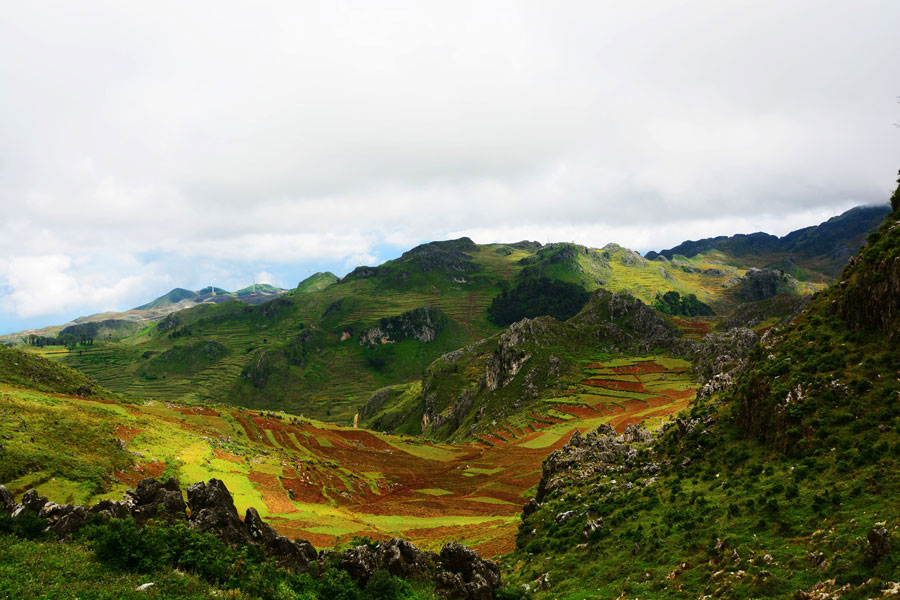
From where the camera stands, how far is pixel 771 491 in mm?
24656

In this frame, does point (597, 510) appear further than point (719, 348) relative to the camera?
No

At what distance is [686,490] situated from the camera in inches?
1230

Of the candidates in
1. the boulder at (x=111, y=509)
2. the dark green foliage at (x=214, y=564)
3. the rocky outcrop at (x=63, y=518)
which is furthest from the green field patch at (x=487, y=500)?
the rocky outcrop at (x=63, y=518)

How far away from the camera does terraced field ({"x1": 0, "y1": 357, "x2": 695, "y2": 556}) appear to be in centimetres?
4859

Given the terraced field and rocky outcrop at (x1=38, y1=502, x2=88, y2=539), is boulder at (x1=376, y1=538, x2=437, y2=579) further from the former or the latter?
the terraced field

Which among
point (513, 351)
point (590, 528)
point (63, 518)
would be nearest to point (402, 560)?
point (590, 528)

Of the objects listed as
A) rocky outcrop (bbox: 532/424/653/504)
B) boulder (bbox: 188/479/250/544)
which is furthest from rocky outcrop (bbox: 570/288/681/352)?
boulder (bbox: 188/479/250/544)

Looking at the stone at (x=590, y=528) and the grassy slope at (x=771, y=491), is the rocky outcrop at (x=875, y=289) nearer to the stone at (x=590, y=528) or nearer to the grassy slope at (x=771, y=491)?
the grassy slope at (x=771, y=491)

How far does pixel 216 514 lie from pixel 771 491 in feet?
113

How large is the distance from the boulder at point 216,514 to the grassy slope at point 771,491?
65.5 feet

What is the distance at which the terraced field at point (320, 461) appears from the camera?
159 feet

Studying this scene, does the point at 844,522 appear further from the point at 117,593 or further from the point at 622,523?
the point at 117,593

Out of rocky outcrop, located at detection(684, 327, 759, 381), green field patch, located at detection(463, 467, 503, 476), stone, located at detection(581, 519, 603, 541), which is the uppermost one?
stone, located at detection(581, 519, 603, 541)

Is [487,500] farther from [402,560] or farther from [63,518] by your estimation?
[63,518]
